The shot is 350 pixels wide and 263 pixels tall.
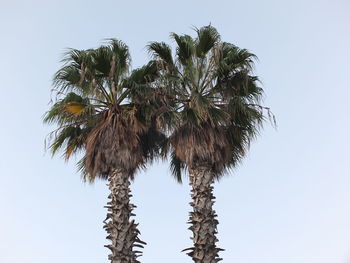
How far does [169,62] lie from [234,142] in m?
3.38

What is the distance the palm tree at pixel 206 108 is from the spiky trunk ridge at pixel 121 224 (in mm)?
1758

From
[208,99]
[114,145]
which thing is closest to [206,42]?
[208,99]

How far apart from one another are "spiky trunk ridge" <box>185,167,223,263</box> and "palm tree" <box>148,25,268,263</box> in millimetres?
28

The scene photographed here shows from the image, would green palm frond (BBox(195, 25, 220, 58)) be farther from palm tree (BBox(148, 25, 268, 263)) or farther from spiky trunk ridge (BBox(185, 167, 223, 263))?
spiky trunk ridge (BBox(185, 167, 223, 263))

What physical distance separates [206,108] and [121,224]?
4.25 meters

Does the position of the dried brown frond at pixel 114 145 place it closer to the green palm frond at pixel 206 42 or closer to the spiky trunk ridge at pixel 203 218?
the spiky trunk ridge at pixel 203 218

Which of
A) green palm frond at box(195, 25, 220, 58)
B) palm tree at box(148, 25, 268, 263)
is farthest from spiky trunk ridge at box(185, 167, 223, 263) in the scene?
green palm frond at box(195, 25, 220, 58)

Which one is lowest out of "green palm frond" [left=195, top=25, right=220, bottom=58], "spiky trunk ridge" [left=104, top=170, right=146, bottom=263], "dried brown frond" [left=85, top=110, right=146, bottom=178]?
"spiky trunk ridge" [left=104, top=170, right=146, bottom=263]

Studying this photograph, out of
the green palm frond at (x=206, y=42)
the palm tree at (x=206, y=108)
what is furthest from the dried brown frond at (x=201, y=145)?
the green palm frond at (x=206, y=42)

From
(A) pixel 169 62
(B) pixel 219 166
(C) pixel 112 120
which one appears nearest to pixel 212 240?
(B) pixel 219 166

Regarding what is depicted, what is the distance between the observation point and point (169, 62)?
56.6 ft

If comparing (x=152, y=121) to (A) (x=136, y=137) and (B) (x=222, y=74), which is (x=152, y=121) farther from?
(B) (x=222, y=74)

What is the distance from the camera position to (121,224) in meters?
15.0

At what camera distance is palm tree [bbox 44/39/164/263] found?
52.1 ft
